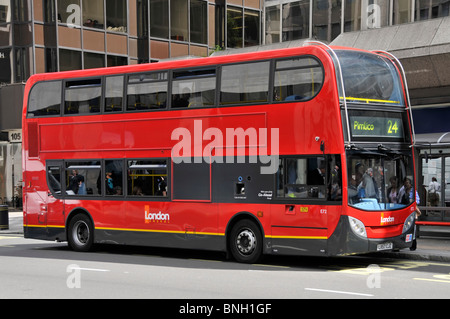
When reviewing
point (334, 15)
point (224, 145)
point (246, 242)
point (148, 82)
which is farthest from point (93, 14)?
point (246, 242)

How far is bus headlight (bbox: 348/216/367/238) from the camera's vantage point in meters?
13.3

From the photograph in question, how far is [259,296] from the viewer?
413 inches

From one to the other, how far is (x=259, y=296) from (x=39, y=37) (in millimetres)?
26378

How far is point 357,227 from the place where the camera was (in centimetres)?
1332

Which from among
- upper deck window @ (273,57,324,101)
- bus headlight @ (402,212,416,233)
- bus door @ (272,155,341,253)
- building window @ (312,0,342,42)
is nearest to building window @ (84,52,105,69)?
building window @ (312,0,342,42)

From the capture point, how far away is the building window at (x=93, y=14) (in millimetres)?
35425

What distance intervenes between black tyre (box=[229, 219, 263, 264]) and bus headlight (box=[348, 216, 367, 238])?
2.08 metres

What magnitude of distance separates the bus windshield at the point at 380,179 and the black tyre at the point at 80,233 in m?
7.33

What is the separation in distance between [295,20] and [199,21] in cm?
1359

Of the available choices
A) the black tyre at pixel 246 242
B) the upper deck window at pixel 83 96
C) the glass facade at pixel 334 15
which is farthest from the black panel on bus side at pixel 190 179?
the glass facade at pixel 334 15

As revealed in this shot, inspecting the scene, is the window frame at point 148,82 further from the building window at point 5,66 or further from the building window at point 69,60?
the building window at point 5,66

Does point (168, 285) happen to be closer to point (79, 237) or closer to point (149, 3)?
point (79, 237)

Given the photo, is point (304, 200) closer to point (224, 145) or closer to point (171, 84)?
point (224, 145)
